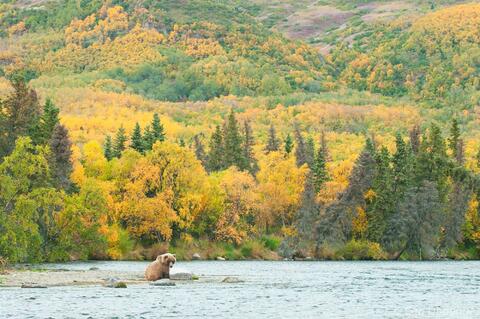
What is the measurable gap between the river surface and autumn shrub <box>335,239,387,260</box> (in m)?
47.5

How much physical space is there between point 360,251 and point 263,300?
72.2m

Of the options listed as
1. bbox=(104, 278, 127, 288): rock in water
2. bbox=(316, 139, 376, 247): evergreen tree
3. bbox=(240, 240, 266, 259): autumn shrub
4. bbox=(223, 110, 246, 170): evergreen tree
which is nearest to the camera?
bbox=(104, 278, 127, 288): rock in water

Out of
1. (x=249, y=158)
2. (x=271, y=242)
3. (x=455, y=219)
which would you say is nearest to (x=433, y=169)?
(x=455, y=219)

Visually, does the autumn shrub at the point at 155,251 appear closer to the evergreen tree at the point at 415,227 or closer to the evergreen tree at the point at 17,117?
the evergreen tree at the point at 17,117

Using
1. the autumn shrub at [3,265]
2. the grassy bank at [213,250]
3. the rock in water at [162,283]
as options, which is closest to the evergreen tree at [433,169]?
the grassy bank at [213,250]

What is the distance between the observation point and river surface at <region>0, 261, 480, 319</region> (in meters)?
52.3

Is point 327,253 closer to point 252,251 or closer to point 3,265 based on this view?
point 252,251

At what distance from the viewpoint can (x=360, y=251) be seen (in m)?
130

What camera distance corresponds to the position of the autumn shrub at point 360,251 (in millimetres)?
130250

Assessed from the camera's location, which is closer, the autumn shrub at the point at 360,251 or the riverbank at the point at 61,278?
the riverbank at the point at 61,278

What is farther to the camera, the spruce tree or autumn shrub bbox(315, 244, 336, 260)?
the spruce tree

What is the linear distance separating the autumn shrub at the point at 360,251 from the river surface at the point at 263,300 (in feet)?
156

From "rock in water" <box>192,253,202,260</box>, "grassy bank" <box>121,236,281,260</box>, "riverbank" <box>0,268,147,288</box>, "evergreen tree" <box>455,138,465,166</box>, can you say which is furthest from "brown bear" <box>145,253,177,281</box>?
"evergreen tree" <box>455,138,465,166</box>

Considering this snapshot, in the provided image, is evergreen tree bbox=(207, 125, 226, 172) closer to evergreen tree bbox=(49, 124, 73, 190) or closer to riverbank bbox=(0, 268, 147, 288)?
evergreen tree bbox=(49, 124, 73, 190)
